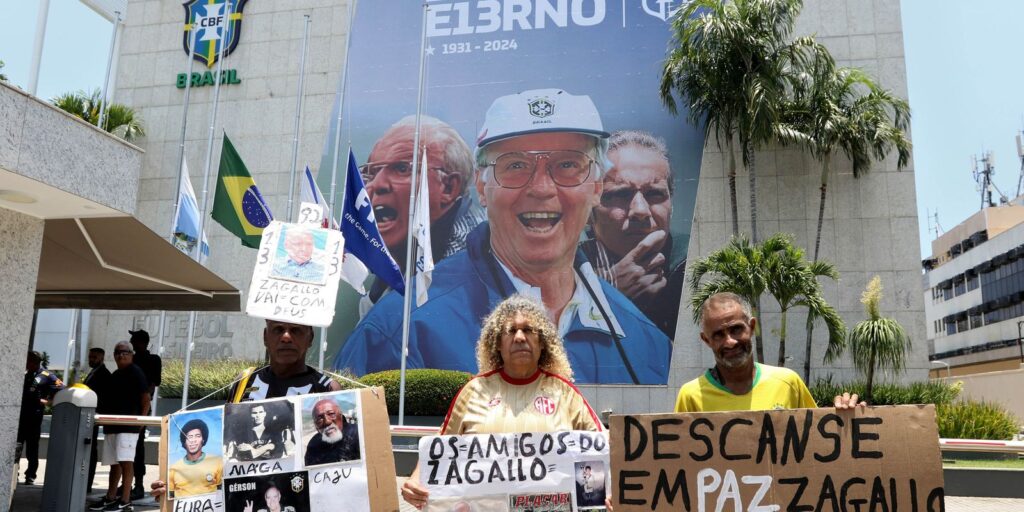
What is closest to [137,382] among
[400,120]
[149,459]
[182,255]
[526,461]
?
[182,255]

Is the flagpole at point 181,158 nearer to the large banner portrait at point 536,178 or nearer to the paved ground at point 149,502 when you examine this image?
the large banner portrait at point 536,178

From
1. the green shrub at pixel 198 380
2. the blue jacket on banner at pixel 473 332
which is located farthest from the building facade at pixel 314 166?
the green shrub at pixel 198 380

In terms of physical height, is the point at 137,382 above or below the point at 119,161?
below

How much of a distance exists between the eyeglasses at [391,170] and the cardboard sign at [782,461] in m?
18.4

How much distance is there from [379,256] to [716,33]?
9608 mm

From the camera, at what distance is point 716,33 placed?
58.3 ft

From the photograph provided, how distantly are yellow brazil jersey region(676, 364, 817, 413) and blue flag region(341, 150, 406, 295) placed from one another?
1059 centimetres

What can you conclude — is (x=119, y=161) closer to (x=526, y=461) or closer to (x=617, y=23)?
(x=526, y=461)

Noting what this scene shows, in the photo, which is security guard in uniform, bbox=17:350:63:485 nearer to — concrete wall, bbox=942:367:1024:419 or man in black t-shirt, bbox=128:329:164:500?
man in black t-shirt, bbox=128:329:164:500

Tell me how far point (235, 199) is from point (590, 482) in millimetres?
13429

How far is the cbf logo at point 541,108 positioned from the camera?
20.8 m

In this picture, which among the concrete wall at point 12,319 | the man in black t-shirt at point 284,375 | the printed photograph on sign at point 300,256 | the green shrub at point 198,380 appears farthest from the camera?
the green shrub at point 198,380

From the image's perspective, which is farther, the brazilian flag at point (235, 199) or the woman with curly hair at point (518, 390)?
the brazilian flag at point (235, 199)

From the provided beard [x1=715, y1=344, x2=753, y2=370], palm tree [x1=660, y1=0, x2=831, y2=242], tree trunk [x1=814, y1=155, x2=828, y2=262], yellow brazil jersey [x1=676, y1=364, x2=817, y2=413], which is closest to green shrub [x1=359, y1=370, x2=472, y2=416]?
palm tree [x1=660, y1=0, x2=831, y2=242]
